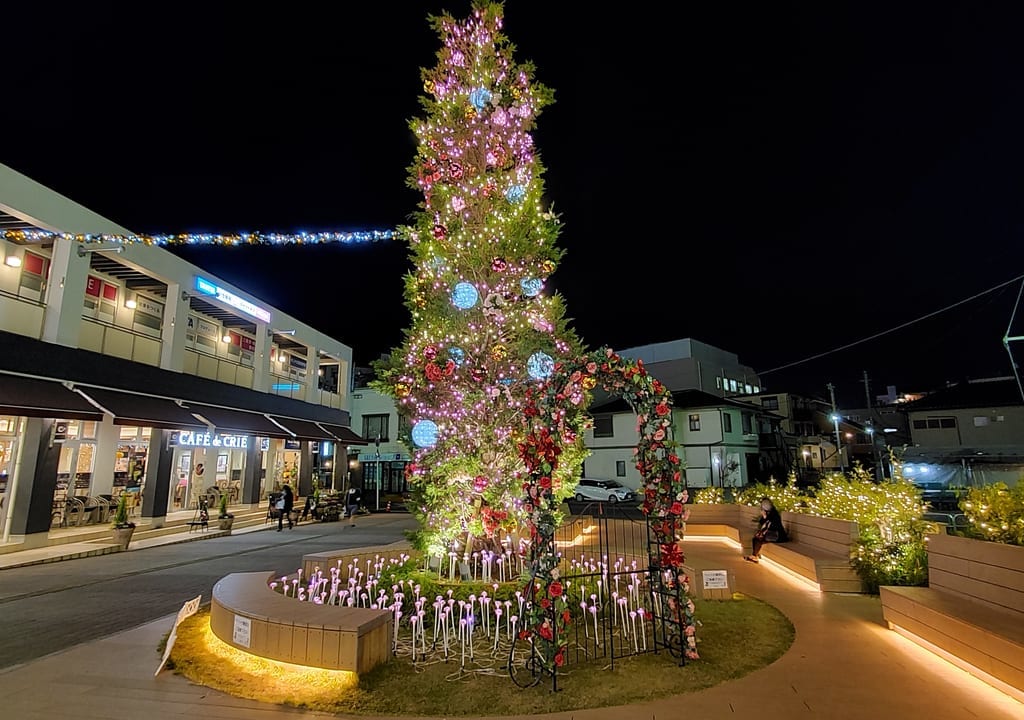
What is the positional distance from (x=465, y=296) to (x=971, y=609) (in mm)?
7075

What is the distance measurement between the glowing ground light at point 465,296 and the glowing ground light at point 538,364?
4.28ft

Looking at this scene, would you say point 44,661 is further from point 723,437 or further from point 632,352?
point 632,352

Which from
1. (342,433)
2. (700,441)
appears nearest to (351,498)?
(342,433)

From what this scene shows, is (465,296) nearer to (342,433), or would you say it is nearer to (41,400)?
(41,400)

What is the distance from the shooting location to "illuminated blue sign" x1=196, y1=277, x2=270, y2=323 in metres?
18.5

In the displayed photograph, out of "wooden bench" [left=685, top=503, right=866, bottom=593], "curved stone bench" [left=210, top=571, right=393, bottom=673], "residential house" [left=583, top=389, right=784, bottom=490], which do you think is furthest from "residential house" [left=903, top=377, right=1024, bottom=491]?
"curved stone bench" [left=210, top=571, right=393, bottom=673]

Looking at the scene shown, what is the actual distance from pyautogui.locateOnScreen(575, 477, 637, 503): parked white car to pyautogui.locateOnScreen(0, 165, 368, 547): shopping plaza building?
13806mm

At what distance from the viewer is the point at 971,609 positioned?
5.00 m

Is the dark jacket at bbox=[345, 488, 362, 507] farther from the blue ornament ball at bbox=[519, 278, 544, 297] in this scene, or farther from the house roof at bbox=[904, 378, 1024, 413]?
the house roof at bbox=[904, 378, 1024, 413]

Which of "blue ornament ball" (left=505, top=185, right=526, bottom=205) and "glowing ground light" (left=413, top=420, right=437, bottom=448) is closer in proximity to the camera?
"glowing ground light" (left=413, top=420, right=437, bottom=448)

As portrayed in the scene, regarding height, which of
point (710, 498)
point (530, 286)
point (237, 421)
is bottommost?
point (710, 498)

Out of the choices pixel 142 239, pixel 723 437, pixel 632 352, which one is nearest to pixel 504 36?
pixel 142 239

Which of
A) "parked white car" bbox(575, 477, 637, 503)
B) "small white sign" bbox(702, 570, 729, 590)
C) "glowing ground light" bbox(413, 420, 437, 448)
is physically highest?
"glowing ground light" bbox(413, 420, 437, 448)

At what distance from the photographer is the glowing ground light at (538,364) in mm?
7191
